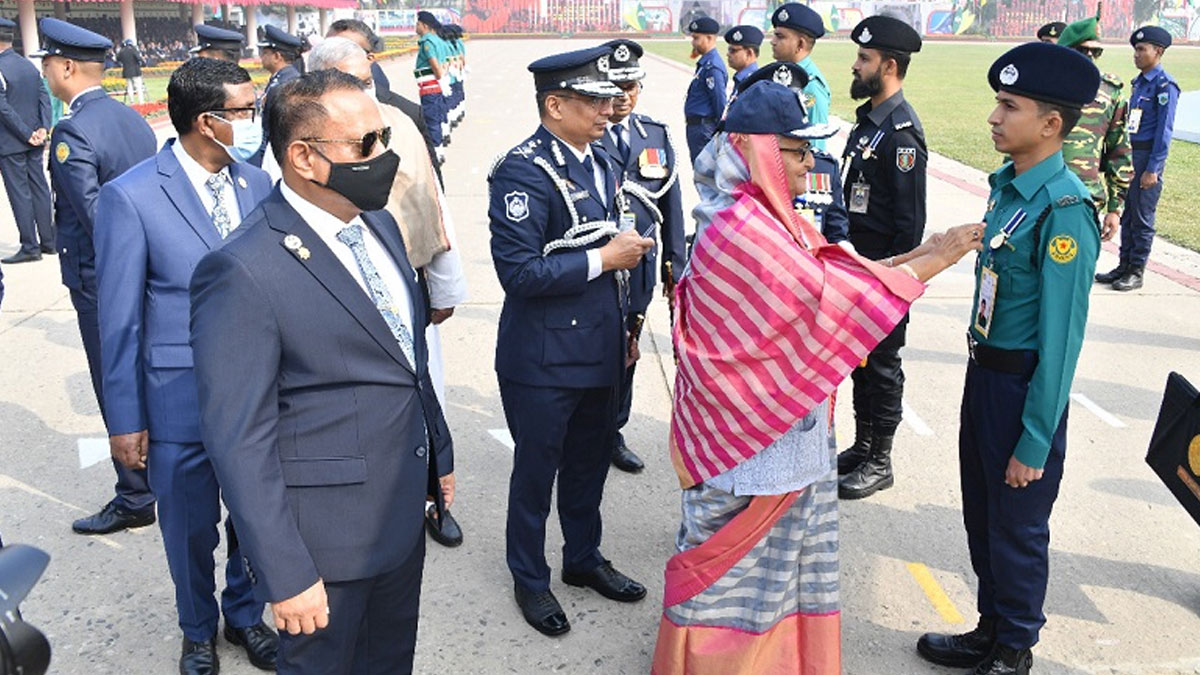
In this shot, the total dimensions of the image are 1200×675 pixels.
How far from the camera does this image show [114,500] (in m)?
4.38

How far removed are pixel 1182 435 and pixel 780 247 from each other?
66.2 inches

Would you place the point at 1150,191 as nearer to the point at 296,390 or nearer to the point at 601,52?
the point at 601,52

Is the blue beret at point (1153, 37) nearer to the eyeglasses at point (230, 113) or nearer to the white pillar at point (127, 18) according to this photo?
the eyeglasses at point (230, 113)

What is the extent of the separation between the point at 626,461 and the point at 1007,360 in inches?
88.5

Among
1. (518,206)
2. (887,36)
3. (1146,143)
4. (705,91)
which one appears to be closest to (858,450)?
(887,36)

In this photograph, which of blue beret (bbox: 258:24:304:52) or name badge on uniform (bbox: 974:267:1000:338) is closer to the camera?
name badge on uniform (bbox: 974:267:1000:338)

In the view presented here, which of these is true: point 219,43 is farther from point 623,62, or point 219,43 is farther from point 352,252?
point 352,252

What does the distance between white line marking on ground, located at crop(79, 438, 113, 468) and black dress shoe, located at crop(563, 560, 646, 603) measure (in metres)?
2.76

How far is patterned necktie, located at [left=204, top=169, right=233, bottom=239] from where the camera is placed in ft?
10.5

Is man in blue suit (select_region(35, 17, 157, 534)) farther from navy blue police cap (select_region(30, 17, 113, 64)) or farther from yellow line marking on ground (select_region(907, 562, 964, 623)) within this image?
yellow line marking on ground (select_region(907, 562, 964, 623))

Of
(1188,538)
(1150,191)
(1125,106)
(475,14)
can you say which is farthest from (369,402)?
(475,14)

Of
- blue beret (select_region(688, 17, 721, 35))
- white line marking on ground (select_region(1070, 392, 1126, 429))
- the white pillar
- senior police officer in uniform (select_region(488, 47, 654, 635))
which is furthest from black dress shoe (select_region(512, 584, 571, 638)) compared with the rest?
the white pillar

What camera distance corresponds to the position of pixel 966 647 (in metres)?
3.43

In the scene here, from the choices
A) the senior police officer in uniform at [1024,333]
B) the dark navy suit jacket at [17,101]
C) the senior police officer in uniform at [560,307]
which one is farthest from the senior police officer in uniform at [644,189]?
the dark navy suit jacket at [17,101]
